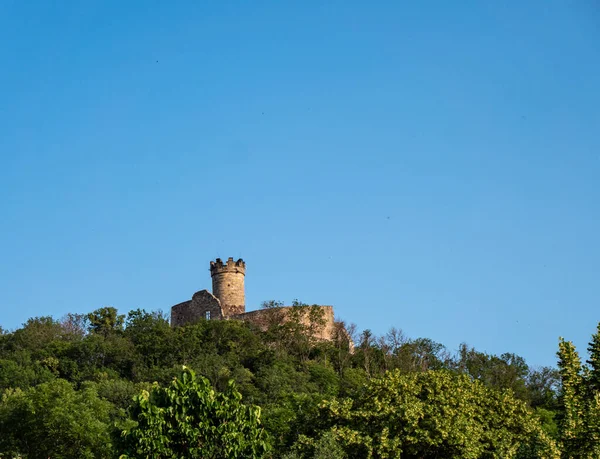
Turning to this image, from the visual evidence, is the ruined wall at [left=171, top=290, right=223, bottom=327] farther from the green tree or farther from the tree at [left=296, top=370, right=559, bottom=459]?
the tree at [left=296, top=370, right=559, bottom=459]

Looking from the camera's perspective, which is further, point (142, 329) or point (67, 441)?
point (142, 329)

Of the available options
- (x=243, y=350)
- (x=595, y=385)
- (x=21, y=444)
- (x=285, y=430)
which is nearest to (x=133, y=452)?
(x=595, y=385)

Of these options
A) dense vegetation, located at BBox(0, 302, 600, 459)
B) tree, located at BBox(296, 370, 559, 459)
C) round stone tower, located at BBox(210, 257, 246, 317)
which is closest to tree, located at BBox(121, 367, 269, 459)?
dense vegetation, located at BBox(0, 302, 600, 459)

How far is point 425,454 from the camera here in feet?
97.9

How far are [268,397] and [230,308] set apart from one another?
13996 mm

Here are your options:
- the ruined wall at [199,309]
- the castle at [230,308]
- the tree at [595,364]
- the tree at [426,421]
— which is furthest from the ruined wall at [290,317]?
the tree at [595,364]

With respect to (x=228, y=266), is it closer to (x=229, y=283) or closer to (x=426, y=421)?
(x=229, y=283)

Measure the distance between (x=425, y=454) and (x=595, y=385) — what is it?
7596 millimetres

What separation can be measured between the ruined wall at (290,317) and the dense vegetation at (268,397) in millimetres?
351

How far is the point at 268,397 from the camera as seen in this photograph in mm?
51969

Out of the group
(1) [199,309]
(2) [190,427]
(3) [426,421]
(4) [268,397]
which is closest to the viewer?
(2) [190,427]

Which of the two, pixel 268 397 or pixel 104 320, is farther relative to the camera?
pixel 104 320

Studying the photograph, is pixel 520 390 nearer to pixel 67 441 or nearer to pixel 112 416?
pixel 112 416

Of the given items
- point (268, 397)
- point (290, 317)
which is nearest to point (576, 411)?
point (268, 397)
